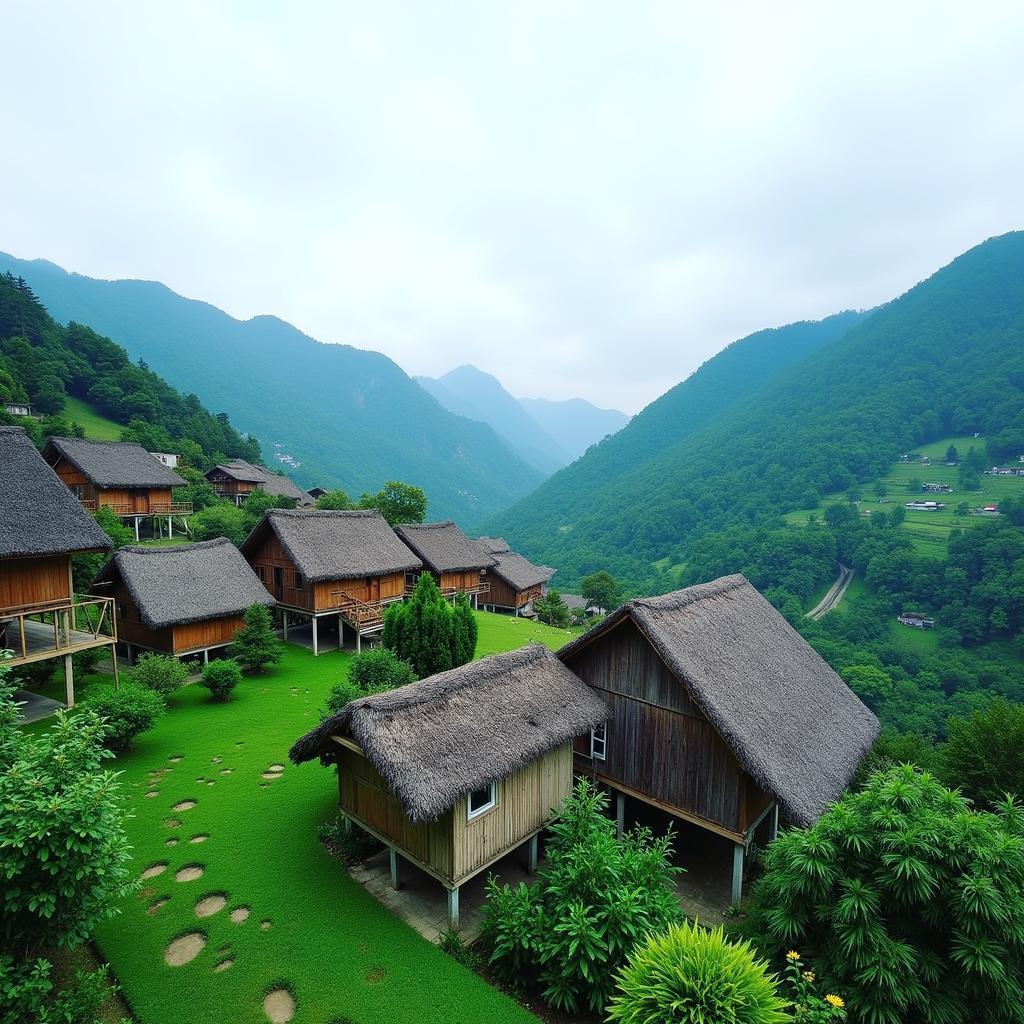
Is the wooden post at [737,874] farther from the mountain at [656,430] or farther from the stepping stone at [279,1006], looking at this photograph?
the mountain at [656,430]

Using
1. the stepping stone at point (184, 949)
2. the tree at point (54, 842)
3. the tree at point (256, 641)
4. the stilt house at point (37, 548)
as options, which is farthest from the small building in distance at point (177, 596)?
the tree at point (54, 842)

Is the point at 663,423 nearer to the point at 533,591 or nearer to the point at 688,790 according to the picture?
the point at 533,591

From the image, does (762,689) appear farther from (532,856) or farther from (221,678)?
(221,678)

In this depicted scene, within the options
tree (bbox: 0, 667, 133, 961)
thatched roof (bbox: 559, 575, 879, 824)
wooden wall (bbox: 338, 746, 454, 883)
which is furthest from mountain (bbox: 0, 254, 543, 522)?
tree (bbox: 0, 667, 133, 961)

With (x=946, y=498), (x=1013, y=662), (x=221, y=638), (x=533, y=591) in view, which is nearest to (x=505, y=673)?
(x=221, y=638)

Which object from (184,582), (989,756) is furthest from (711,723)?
(184,582)

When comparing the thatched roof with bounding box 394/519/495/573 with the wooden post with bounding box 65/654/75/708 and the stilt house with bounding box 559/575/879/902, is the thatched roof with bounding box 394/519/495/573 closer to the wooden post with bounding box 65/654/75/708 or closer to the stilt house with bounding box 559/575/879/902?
the wooden post with bounding box 65/654/75/708
